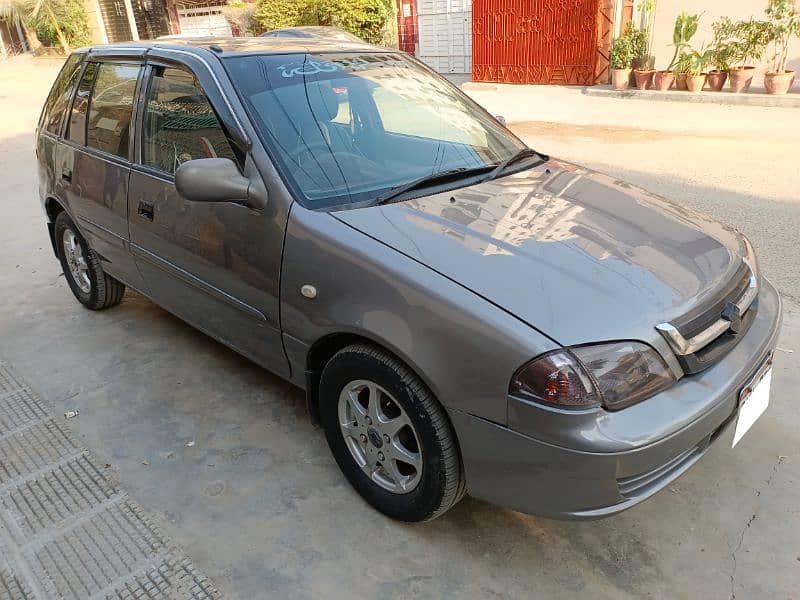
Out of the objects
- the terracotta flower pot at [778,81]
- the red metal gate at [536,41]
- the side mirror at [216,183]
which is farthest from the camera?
the red metal gate at [536,41]

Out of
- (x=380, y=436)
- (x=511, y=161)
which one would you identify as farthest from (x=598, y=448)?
(x=511, y=161)

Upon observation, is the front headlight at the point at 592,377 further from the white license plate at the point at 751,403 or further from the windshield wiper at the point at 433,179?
the windshield wiper at the point at 433,179

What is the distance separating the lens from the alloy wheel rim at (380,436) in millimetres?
2357

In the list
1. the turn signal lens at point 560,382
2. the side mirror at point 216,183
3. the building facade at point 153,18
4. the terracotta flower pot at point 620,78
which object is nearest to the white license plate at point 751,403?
the turn signal lens at point 560,382

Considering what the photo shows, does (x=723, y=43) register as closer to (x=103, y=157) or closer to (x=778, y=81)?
(x=778, y=81)

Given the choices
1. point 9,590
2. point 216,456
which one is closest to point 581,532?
point 216,456

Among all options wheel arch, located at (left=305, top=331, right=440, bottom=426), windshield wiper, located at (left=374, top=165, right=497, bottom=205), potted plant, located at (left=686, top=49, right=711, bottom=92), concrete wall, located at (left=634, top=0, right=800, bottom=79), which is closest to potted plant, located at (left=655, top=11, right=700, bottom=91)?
potted plant, located at (left=686, top=49, right=711, bottom=92)

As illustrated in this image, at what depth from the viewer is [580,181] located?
300 cm

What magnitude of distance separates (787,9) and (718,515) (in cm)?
1009

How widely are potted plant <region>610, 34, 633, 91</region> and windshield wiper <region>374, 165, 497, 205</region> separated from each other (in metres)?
9.97

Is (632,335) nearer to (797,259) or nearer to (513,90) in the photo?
(797,259)

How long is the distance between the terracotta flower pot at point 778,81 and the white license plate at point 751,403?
9495mm

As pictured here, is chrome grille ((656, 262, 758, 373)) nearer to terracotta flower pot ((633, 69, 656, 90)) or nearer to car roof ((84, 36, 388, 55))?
car roof ((84, 36, 388, 55))

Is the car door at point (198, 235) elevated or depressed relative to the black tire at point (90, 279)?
elevated
